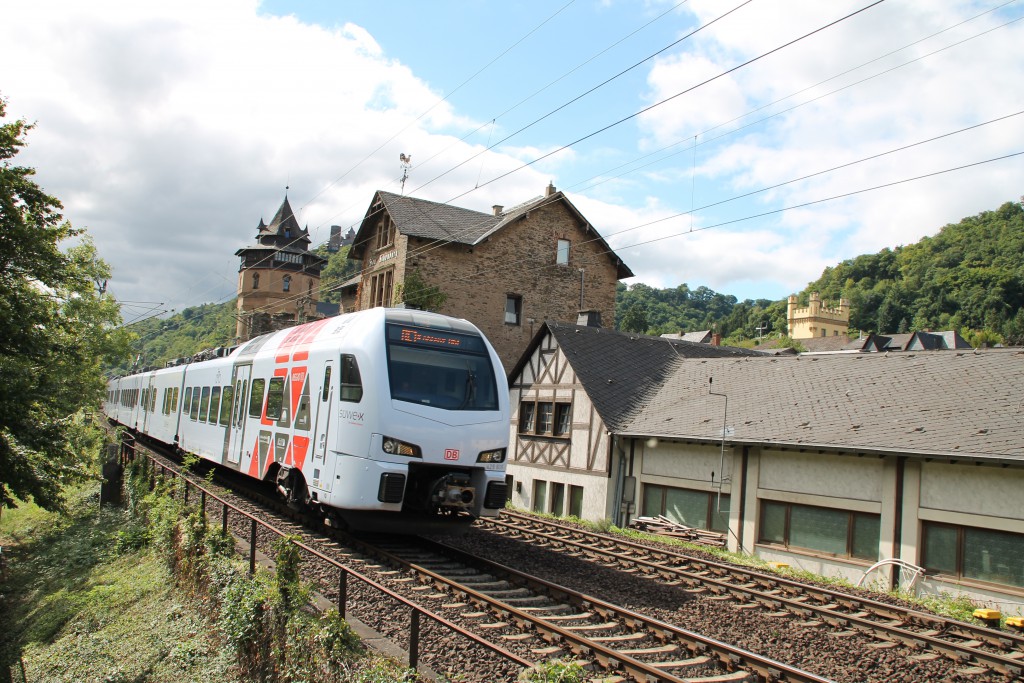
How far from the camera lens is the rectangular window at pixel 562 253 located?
37000mm

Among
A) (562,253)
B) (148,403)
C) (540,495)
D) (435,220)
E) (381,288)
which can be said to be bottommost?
(540,495)

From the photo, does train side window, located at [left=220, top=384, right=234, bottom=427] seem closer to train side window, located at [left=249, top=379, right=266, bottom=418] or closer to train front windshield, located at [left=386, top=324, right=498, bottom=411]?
train side window, located at [left=249, top=379, right=266, bottom=418]

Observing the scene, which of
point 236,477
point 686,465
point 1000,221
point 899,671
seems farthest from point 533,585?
point 1000,221

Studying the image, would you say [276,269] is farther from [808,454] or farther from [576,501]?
[808,454]


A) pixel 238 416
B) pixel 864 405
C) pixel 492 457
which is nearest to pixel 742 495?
pixel 864 405

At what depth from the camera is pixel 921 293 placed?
99312 millimetres

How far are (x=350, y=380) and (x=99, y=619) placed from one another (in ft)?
18.9

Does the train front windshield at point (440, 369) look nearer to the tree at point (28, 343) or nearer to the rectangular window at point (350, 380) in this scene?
the rectangular window at point (350, 380)

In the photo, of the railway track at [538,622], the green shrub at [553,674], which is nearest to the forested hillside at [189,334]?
the railway track at [538,622]

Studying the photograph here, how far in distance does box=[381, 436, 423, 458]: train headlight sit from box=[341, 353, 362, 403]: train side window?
2.34 ft

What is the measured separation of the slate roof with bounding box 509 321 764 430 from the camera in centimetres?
2250

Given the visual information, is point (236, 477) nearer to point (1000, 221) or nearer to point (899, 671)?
point (899, 671)

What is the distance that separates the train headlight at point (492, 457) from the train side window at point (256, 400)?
534cm

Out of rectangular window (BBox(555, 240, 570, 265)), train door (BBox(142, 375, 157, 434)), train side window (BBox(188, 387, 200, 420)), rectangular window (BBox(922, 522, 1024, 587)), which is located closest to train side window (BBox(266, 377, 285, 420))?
train side window (BBox(188, 387, 200, 420))
